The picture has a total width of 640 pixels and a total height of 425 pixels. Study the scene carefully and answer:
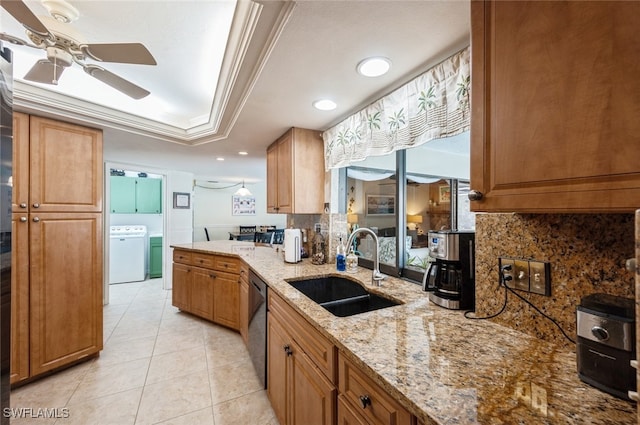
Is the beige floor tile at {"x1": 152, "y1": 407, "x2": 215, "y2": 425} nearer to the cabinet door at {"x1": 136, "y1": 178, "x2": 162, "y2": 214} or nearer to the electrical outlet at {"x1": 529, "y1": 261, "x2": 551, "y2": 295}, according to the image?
the electrical outlet at {"x1": 529, "y1": 261, "x2": 551, "y2": 295}

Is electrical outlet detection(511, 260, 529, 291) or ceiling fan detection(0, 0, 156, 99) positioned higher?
ceiling fan detection(0, 0, 156, 99)

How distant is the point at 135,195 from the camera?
195 inches

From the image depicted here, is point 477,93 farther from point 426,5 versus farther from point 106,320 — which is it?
point 106,320

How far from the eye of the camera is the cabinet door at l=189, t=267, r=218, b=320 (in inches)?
115

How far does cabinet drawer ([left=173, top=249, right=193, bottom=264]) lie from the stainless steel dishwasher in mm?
1415

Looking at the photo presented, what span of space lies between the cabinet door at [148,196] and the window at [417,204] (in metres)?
4.41

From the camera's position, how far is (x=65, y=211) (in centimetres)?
205

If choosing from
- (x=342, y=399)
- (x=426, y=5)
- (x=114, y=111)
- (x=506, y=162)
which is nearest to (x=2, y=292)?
(x=342, y=399)

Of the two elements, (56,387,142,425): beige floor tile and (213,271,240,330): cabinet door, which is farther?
(213,271,240,330): cabinet door

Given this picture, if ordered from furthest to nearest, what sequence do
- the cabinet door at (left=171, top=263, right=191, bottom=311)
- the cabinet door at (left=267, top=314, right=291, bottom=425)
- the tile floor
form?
the cabinet door at (left=171, top=263, right=191, bottom=311) < the tile floor < the cabinet door at (left=267, top=314, right=291, bottom=425)

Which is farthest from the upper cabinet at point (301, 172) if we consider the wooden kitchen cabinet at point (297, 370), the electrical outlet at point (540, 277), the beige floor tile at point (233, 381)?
the electrical outlet at point (540, 277)

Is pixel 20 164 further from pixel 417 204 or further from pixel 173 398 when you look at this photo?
pixel 417 204

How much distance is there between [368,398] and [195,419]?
4.71 feet

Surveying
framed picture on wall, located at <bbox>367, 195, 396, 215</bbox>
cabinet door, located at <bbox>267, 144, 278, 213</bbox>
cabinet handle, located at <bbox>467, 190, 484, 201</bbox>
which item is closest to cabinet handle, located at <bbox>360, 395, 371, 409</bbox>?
cabinet handle, located at <bbox>467, 190, 484, 201</bbox>
